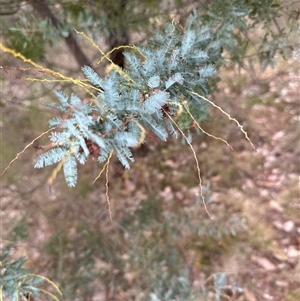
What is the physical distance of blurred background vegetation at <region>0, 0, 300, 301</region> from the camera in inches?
56.6

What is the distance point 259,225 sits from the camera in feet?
6.52

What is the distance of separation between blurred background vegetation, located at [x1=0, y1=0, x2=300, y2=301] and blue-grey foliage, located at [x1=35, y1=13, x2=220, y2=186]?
476 millimetres

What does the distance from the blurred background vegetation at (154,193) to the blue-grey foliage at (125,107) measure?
476mm

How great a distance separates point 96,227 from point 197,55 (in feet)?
5.07

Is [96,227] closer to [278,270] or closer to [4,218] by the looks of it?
[4,218]

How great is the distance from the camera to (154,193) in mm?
2045

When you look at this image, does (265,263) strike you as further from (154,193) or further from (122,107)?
(122,107)

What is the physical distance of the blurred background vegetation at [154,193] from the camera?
1.44m

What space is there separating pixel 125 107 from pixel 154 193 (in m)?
1.48


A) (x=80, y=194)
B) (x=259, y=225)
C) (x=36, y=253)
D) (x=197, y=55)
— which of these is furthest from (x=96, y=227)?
(x=197, y=55)

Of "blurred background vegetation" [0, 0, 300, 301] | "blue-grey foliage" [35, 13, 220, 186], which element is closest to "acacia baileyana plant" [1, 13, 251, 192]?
"blue-grey foliage" [35, 13, 220, 186]

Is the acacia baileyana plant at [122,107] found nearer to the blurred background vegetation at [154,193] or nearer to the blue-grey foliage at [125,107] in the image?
the blue-grey foliage at [125,107]

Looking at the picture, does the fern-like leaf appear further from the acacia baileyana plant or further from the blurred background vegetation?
the blurred background vegetation

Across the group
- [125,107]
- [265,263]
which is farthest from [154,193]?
[125,107]
